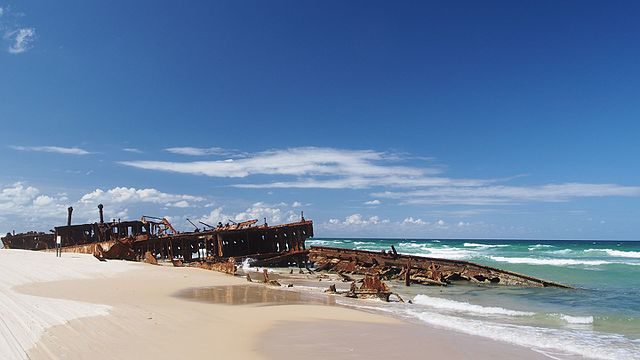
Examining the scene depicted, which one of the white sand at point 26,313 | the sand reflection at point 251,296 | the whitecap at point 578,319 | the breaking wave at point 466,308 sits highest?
the white sand at point 26,313

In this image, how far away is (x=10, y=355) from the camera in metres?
6.55

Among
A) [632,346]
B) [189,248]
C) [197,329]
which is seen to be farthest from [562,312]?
[189,248]

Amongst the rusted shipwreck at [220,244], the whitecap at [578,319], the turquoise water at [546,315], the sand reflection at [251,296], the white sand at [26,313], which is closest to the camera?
the white sand at [26,313]

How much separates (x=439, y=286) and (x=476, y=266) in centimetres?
352

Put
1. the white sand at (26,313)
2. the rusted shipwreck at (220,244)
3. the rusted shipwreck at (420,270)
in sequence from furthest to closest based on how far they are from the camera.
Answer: the rusted shipwreck at (220,244) < the rusted shipwreck at (420,270) < the white sand at (26,313)

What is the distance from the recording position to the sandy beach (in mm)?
7852

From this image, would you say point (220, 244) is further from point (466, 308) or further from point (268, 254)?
point (466, 308)

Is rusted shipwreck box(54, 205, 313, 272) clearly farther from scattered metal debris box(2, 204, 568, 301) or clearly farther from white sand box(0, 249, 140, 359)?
white sand box(0, 249, 140, 359)

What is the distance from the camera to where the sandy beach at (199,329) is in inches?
309

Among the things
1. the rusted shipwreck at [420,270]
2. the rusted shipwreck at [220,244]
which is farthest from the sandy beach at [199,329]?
the rusted shipwreck at [220,244]

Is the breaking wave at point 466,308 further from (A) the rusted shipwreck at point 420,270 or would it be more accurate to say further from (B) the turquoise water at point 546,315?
(A) the rusted shipwreck at point 420,270

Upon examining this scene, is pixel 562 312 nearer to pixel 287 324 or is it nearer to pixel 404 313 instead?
pixel 404 313

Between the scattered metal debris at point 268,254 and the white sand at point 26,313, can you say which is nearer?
the white sand at point 26,313

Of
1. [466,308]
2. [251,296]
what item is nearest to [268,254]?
[251,296]
